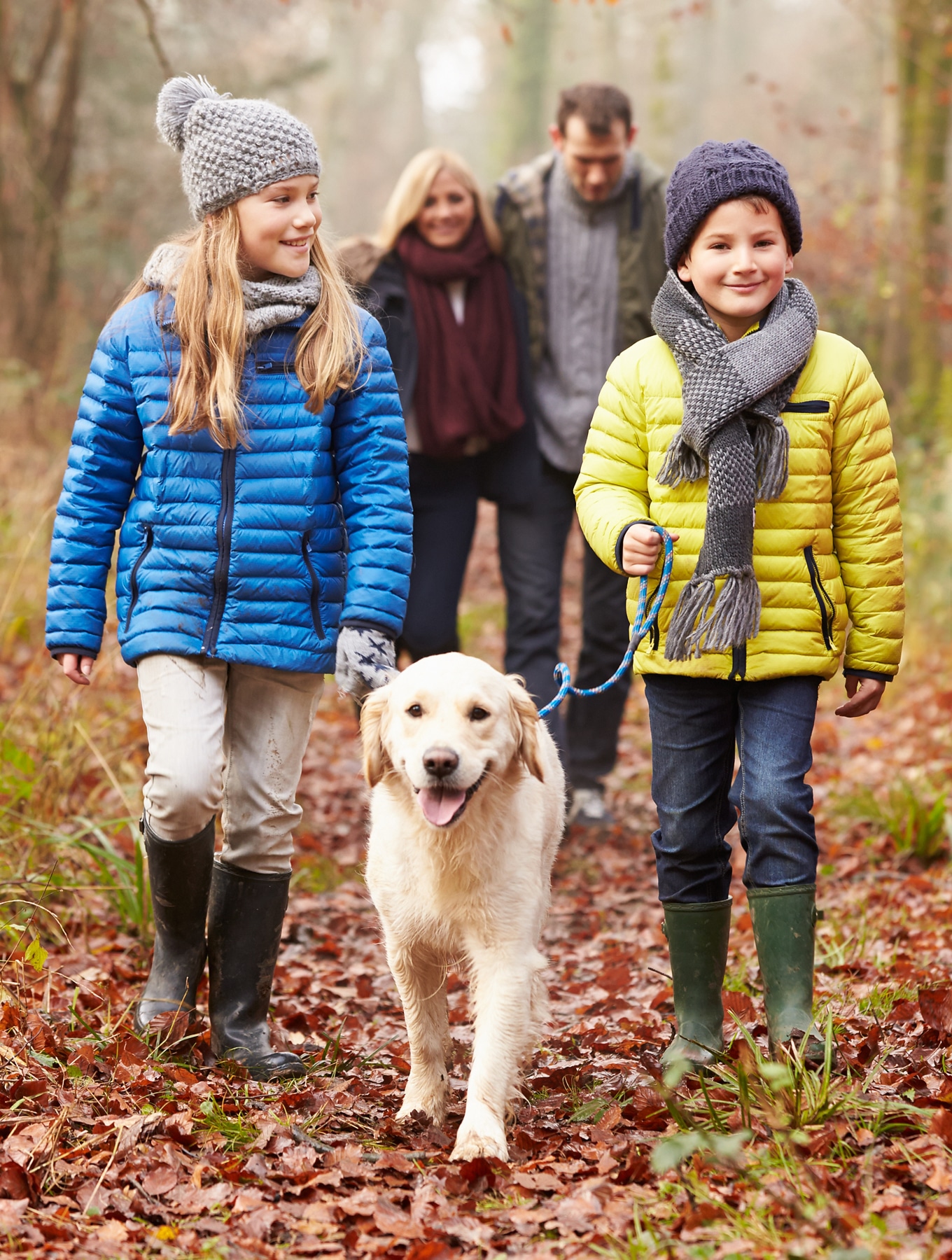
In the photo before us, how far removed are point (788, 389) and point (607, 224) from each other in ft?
9.07

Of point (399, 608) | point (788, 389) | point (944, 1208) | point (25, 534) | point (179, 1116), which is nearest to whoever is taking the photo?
point (944, 1208)

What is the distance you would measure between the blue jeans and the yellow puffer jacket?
9 centimetres

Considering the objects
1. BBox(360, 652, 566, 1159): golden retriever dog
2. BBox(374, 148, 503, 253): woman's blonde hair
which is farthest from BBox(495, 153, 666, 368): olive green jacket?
BBox(360, 652, 566, 1159): golden retriever dog

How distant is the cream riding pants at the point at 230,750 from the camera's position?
11.4ft

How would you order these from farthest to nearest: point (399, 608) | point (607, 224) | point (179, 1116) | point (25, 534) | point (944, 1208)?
1. point (25, 534)
2. point (607, 224)
3. point (399, 608)
4. point (179, 1116)
5. point (944, 1208)

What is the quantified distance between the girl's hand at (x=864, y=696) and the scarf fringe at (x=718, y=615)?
36 cm

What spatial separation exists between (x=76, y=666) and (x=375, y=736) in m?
0.95

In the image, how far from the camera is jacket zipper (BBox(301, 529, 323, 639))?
3566 mm

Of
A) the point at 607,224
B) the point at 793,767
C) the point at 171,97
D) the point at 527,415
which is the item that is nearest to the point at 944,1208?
the point at 793,767

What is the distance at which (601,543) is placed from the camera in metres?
Answer: 3.40

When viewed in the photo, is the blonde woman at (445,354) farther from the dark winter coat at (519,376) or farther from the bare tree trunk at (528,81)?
the bare tree trunk at (528,81)

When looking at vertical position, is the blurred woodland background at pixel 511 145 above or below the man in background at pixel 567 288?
above

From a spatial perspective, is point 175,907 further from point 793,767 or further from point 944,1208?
point 944,1208

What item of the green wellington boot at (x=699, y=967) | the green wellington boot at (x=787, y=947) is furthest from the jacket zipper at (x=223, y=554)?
the green wellington boot at (x=787, y=947)
